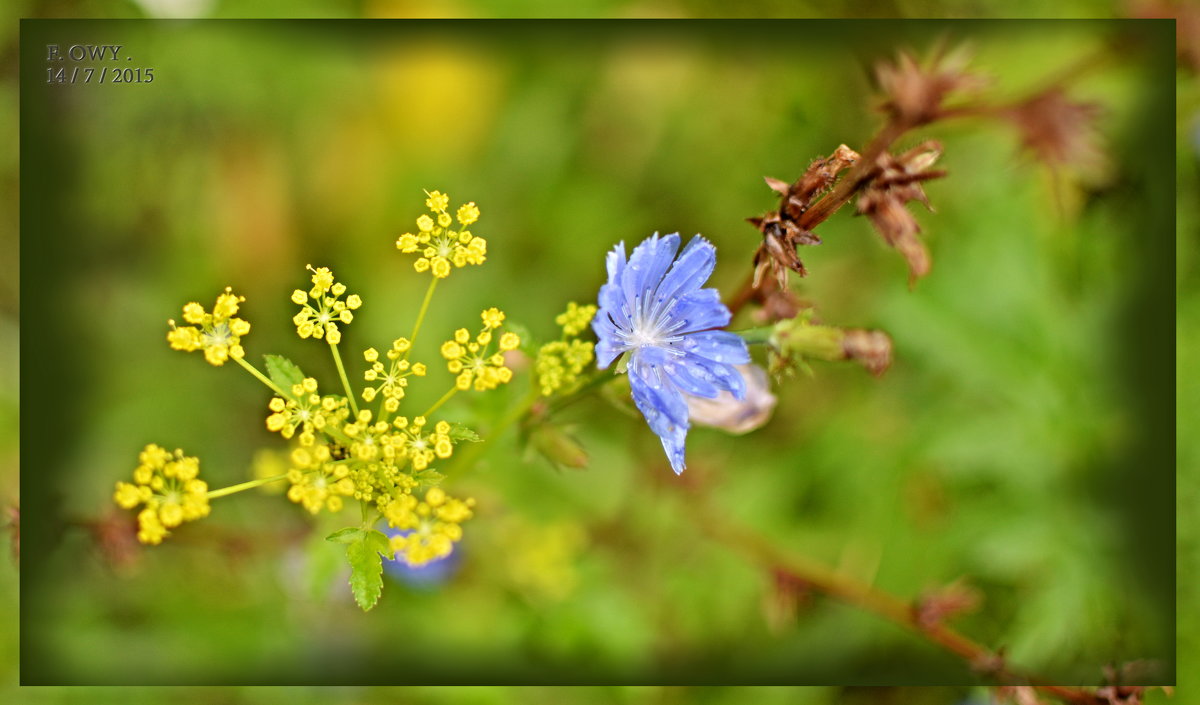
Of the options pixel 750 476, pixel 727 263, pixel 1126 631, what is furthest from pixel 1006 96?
pixel 1126 631

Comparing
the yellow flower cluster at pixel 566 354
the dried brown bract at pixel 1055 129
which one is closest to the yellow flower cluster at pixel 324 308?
the yellow flower cluster at pixel 566 354

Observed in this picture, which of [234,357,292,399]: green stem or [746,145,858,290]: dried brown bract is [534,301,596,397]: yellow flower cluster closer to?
[746,145,858,290]: dried brown bract

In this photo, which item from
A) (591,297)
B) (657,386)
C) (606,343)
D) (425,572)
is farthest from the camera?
(591,297)

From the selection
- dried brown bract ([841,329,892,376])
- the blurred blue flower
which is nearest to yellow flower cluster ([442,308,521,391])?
dried brown bract ([841,329,892,376])

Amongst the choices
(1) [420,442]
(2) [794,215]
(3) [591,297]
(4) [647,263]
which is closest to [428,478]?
(1) [420,442]

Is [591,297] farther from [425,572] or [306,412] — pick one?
[306,412]
